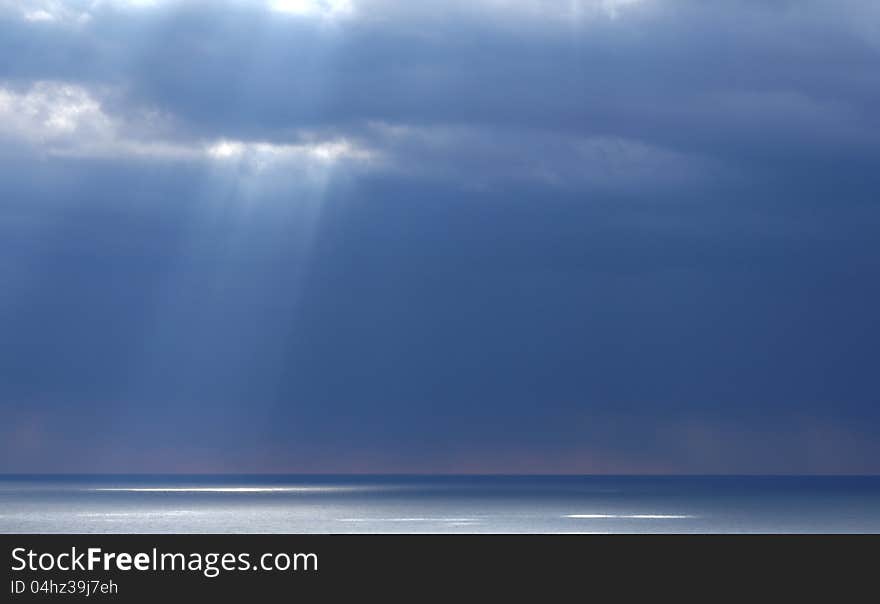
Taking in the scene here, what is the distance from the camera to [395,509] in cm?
13512
